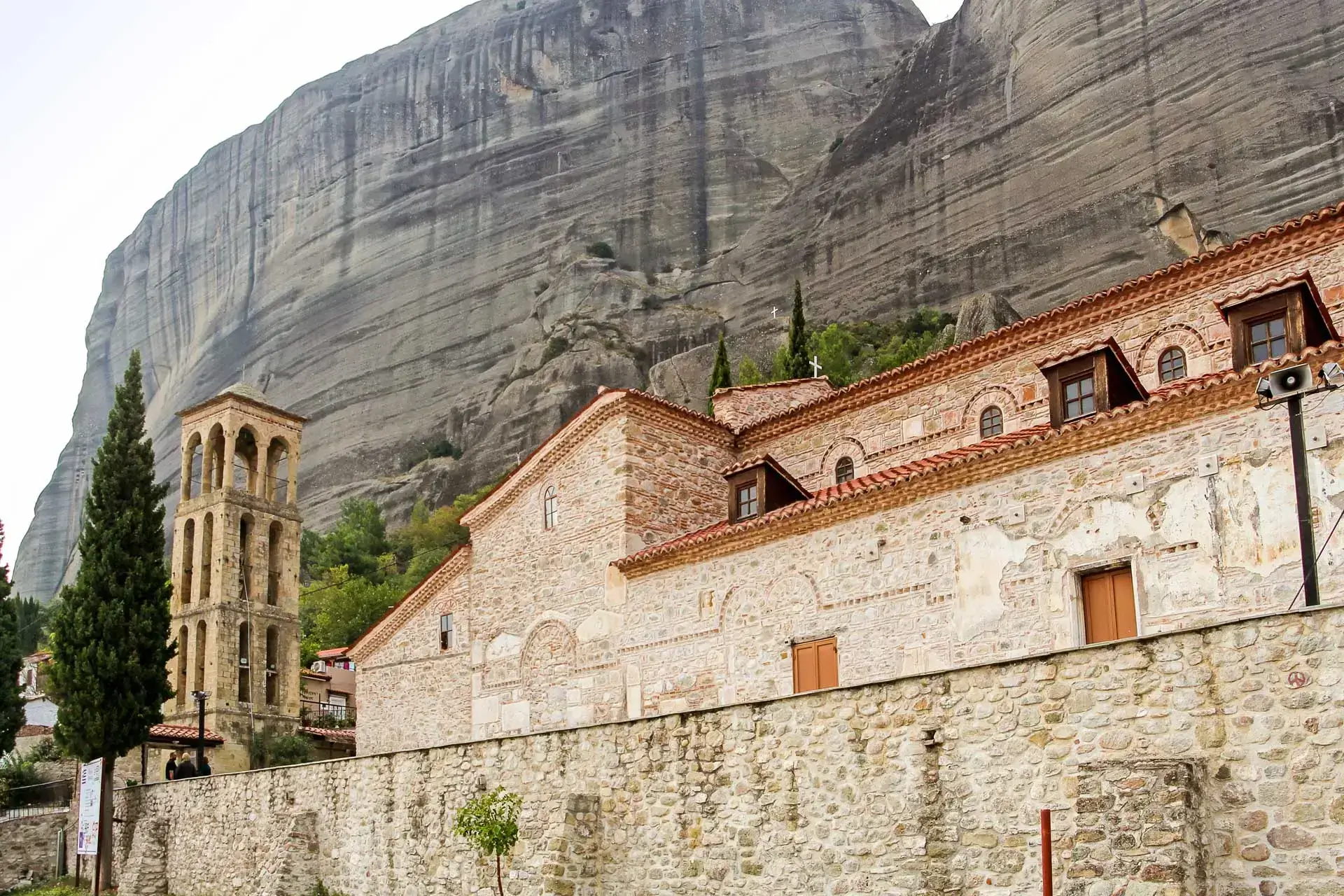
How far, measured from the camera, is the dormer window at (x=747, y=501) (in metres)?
22.2

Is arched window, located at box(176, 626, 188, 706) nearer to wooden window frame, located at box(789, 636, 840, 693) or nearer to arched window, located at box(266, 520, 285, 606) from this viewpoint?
arched window, located at box(266, 520, 285, 606)

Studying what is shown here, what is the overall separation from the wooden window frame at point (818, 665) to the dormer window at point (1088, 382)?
15.0ft

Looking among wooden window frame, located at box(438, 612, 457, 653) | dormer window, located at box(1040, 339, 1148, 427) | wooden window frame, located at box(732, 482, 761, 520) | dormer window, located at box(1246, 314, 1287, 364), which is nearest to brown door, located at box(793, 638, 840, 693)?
wooden window frame, located at box(732, 482, 761, 520)

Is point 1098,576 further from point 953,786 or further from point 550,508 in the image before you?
point 550,508

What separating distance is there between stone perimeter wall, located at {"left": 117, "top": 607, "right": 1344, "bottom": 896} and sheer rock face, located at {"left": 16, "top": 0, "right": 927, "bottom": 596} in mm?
52563

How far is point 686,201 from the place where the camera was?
82.6 m

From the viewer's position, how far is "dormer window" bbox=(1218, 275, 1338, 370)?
53.4ft

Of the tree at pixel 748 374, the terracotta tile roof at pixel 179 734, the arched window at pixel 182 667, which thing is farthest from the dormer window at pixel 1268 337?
the tree at pixel 748 374

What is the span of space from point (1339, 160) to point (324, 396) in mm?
59841

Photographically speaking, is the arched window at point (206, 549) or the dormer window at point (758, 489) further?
the arched window at point (206, 549)

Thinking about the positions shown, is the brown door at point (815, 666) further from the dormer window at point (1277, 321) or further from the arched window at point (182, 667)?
the arched window at point (182, 667)

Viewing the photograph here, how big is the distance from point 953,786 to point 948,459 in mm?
6905

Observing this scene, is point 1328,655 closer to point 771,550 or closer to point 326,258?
point 771,550

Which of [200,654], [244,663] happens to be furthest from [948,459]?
[200,654]
